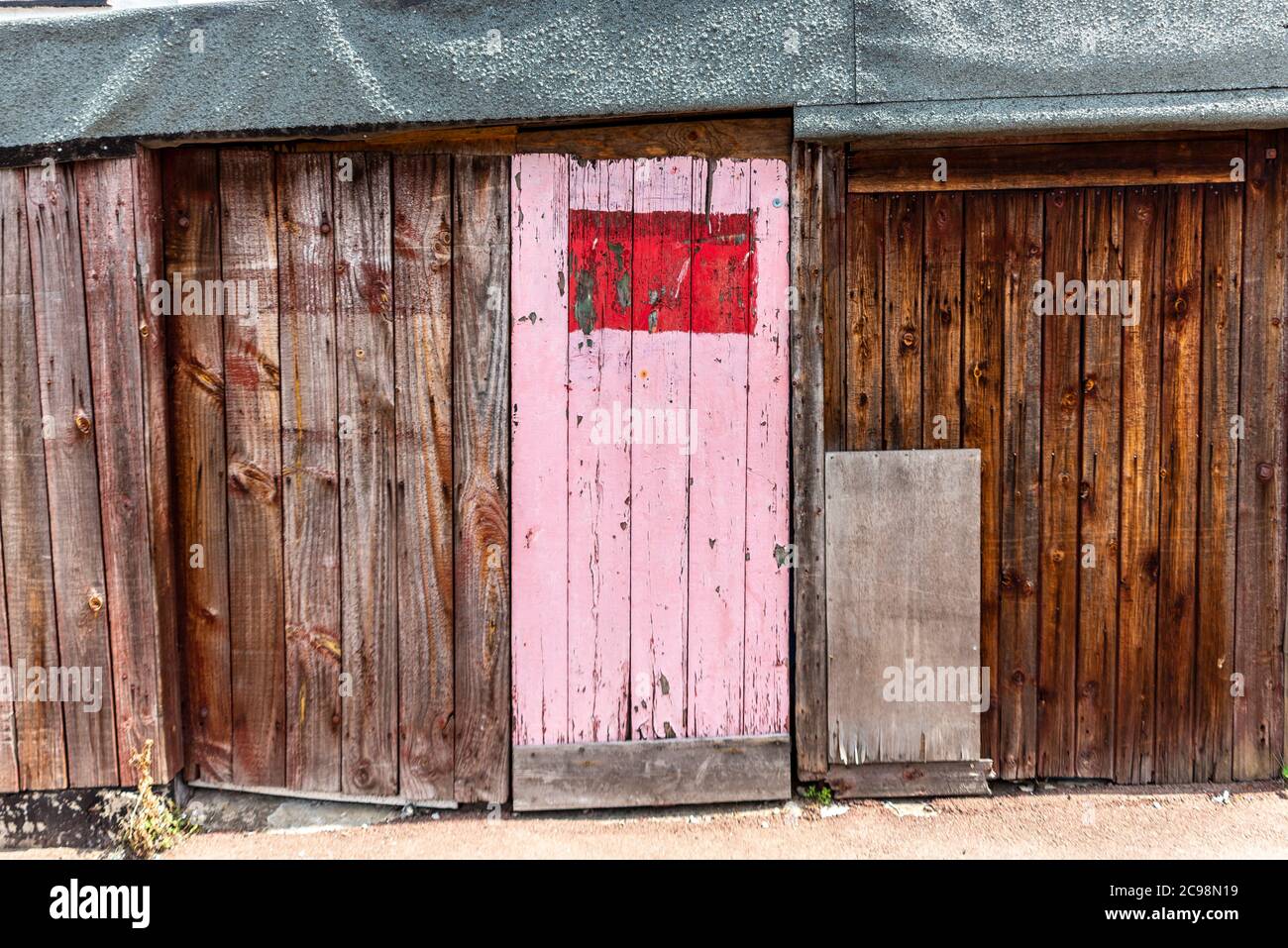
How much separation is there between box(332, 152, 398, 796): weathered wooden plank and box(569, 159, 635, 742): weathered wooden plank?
0.67 m

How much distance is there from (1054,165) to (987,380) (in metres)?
0.81

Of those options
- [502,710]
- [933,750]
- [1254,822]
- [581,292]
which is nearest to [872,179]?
[581,292]

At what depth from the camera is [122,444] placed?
3.14 metres

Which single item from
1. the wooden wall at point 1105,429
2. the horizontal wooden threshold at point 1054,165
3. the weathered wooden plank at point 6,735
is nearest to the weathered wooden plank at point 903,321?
the wooden wall at point 1105,429

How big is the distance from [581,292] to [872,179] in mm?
1151

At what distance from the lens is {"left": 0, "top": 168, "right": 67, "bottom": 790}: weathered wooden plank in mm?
3123

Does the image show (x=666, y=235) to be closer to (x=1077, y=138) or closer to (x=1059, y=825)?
(x=1077, y=138)

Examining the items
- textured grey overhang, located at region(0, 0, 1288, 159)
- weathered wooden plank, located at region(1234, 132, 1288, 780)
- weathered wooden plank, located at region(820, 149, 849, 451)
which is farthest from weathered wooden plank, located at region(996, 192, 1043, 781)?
weathered wooden plank, located at region(1234, 132, 1288, 780)

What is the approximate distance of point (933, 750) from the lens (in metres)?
3.38

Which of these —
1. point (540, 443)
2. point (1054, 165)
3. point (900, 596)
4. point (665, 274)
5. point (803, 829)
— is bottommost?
point (803, 829)

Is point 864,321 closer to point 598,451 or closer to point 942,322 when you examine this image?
point 942,322

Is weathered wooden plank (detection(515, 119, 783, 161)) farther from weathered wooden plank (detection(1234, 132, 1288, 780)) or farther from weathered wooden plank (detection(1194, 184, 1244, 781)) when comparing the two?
weathered wooden plank (detection(1234, 132, 1288, 780))

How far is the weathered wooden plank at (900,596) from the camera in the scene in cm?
332

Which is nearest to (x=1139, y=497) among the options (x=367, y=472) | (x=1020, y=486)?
(x=1020, y=486)
